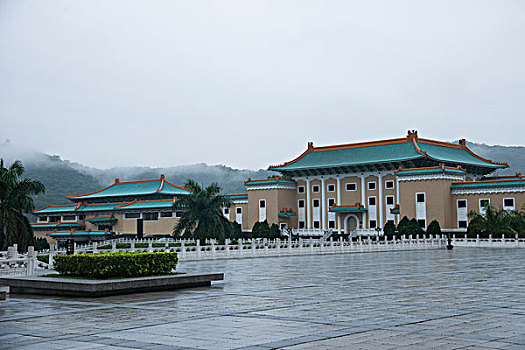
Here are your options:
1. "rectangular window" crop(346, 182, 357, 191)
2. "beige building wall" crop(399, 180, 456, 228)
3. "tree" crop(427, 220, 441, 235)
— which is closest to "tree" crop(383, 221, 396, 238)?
"beige building wall" crop(399, 180, 456, 228)

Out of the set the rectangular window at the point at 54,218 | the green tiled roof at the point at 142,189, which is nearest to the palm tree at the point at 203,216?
the green tiled roof at the point at 142,189

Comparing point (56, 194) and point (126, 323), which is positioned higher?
point (56, 194)

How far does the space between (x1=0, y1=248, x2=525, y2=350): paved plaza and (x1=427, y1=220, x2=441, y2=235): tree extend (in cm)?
4576

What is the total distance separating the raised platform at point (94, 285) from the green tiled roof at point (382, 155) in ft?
170

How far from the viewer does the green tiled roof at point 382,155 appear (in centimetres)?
6675

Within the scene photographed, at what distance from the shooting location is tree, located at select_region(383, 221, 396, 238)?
64.8 m

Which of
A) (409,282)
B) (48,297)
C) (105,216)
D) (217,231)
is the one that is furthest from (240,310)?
(105,216)

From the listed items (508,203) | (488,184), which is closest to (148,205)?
(488,184)

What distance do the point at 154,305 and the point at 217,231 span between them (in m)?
33.6

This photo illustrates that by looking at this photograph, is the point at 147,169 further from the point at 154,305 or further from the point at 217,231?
the point at 154,305

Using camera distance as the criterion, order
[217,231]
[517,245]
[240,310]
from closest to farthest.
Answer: [240,310] < [217,231] < [517,245]

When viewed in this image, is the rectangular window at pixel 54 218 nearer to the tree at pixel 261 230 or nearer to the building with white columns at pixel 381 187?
the building with white columns at pixel 381 187

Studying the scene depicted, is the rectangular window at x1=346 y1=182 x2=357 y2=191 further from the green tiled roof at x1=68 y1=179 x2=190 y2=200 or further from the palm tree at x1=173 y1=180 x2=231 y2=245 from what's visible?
the palm tree at x1=173 y1=180 x2=231 y2=245

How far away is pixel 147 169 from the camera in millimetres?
176375
